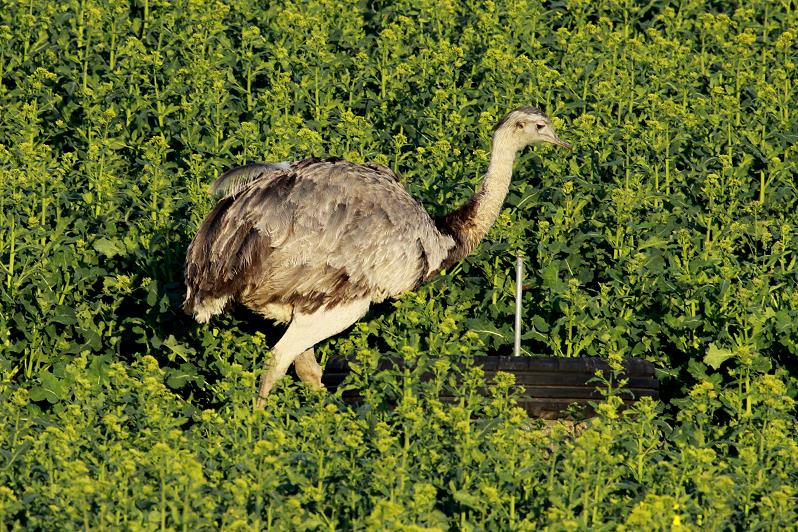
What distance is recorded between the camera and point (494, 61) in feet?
55.8

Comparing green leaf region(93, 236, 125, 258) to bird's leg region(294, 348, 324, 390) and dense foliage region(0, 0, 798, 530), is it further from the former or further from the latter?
bird's leg region(294, 348, 324, 390)

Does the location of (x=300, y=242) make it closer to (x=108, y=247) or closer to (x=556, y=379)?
(x=108, y=247)

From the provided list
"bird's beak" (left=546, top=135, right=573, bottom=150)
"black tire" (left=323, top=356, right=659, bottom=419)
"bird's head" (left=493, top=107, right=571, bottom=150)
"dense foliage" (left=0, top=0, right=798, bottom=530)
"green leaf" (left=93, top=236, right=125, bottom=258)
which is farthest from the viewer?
"bird's beak" (left=546, top=135, right=573, bottom=150)

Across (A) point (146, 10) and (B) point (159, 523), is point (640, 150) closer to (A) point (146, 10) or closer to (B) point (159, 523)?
(A) point (146, 10)

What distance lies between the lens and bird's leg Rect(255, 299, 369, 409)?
1264 centimetres

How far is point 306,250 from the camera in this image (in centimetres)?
1246

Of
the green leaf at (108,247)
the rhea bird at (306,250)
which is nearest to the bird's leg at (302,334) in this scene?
the rhea bird at (306,250)

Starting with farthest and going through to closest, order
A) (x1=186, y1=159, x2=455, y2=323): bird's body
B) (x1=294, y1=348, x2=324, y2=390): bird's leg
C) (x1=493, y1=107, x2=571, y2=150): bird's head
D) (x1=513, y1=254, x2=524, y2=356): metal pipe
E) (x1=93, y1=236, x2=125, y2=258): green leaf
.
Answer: (x1=493, y1=107, x2=571, y2=150): bird's head
(x1=93, y1=236, x2=125, y2=258): green leaf
(x1=294, y1=348, x2=324, y2=390): bird's leg
(x1=513, y1=254, x2=524, y2=356): metal pipe
(x1=186, y1=159, x2=455, y2=323): bird's body

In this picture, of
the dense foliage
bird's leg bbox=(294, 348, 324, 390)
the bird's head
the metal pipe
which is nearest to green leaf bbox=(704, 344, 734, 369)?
the dense foliage

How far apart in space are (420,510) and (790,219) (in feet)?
23.9

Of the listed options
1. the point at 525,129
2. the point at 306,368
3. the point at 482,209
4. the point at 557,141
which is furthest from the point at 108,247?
the point at 557,141

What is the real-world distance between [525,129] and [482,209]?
0.82 metres

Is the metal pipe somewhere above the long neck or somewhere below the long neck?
below

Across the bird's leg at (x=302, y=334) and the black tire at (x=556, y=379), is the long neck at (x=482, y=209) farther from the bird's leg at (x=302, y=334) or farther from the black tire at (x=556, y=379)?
the black tire at (x=556, y=379)
